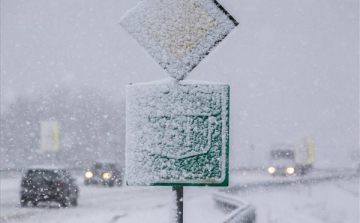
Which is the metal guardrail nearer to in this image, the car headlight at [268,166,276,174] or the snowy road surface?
the snowy road surface

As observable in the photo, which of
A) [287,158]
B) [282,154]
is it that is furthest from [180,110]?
[287,158]

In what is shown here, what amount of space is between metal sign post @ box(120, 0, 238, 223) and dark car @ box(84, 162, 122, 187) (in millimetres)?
29878

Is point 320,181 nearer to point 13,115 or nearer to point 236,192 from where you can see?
point 236,192

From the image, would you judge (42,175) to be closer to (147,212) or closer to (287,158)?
(147,212)

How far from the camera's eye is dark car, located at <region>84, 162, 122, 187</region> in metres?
32.3

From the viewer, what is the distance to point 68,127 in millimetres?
83312

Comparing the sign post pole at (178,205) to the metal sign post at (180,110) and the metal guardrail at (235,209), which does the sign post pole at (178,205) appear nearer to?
the metal sign post at (180,110)

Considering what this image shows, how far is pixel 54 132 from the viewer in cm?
3475

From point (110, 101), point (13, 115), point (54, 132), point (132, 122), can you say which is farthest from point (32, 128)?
point (132, 122)

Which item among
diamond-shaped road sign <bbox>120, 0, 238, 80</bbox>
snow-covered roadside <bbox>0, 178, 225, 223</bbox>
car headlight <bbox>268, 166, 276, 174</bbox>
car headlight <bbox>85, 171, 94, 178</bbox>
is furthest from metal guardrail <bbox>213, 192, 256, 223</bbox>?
car headlight <bbox>268, 166, 276, 174</bbox>

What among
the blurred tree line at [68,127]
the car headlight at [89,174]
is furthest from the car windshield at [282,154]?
the blurred tree line at [68,127]

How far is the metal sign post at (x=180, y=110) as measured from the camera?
2631 mm

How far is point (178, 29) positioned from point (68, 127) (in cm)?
8222

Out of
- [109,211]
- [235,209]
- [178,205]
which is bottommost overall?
[109,211]
